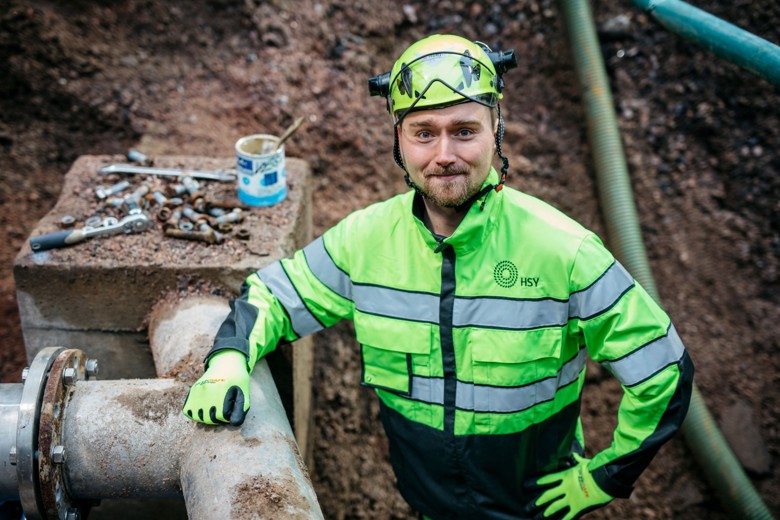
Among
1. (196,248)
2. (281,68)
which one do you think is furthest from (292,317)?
(281,68)

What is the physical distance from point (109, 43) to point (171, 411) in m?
3.44

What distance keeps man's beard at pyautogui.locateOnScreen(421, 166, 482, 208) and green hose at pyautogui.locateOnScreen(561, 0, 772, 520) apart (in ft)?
7.06

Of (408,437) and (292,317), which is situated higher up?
(292,317)

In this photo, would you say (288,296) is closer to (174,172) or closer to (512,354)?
(512,354)

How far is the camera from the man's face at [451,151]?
7.15ft

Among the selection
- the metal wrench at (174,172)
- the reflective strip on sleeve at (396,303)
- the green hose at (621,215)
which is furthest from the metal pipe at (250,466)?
the green hose at (621,215)

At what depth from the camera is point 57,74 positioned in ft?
15.4

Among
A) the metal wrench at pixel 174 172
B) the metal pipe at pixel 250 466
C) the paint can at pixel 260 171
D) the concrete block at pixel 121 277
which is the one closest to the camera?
the metal pipe at pixel 250 466

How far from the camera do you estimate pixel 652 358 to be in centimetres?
213

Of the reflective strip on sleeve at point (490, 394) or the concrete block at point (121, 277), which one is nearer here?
the reflective strip on sleeve at point (490, 394)

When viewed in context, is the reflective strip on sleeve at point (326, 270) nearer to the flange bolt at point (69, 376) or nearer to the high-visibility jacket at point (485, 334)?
the high-visibility jacket at point (485, 334)

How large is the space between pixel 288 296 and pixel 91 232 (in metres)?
1.10

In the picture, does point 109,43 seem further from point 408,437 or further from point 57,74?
point 408,437

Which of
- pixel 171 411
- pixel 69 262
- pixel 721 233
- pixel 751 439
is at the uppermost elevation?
pixel 721 233
